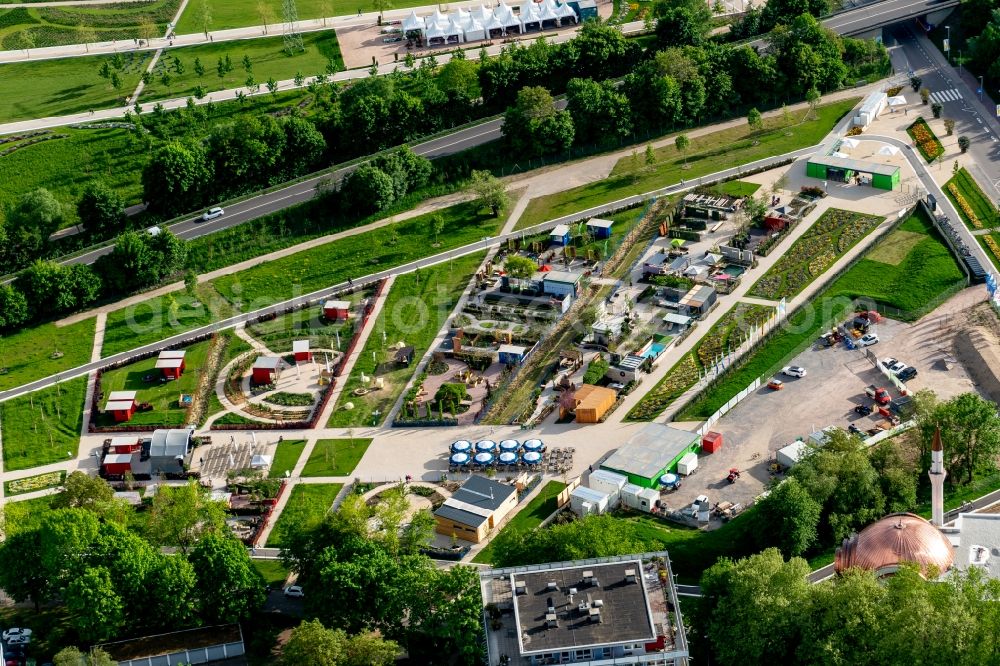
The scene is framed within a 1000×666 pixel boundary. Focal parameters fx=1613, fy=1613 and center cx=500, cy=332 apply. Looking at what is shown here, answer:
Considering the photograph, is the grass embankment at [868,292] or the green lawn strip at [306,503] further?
the grass embankment at [868,292]

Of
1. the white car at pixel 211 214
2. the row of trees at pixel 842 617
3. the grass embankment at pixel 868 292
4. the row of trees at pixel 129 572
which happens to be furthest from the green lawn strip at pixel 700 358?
the white car at pixel 211 214

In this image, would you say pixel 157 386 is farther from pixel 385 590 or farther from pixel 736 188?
pixel 736 188

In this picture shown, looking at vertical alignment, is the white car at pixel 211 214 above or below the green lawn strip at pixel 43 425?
above

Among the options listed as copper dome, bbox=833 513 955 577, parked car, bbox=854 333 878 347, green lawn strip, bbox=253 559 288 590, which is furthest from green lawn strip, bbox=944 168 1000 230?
green lawn strip, bbox=253 559 288 590

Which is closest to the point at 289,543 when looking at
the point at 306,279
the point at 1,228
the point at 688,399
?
the point at 688,399

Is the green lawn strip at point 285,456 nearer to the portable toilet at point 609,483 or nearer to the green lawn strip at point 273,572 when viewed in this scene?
the green lawn strip at point 273,572

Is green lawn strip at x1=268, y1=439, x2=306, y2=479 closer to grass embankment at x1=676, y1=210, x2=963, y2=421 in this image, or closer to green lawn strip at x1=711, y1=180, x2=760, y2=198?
grass embankment at x1=676, y1=210, x2=963, y2=421

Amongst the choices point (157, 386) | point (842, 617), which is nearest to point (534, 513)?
point (842, 617)
